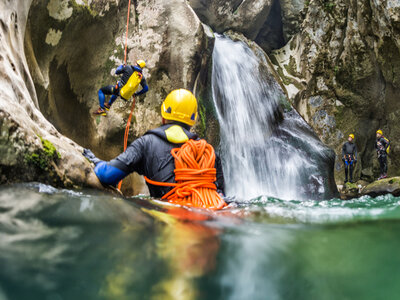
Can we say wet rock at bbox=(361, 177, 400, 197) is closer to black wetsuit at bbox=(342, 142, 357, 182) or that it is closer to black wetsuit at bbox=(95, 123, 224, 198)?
black wetsuit at bbox=(342, 142, 357, 182)

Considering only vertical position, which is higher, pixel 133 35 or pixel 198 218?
pixel 133 35

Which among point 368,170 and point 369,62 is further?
point 368,170

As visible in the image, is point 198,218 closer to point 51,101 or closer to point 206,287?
point 206,287

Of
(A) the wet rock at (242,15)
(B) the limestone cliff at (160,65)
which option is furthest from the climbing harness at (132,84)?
(A) the wet rock at (242,15)

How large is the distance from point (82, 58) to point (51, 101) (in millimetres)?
1453

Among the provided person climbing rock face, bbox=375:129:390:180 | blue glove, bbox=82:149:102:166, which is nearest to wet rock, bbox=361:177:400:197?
person climbing rock face, bbox=375:129:390:180

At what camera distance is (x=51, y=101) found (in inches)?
252

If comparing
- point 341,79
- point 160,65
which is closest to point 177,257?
point 160,65

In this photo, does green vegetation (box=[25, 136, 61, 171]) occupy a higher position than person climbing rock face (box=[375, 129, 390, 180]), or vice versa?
green vegetation (box=[25, 136, 61, 171])

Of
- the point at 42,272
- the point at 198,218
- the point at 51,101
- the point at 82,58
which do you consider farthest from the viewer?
the point at 82,58

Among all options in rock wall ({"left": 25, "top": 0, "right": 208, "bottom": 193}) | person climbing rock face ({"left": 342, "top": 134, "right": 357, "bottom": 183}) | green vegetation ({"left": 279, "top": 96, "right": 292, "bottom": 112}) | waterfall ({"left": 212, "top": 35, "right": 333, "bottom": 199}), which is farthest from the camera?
person climbing rock face ({"left": 342, "top": 134, "right": 357, "bottom": 183})

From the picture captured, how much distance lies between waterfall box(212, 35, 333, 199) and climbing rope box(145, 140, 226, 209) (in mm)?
5297

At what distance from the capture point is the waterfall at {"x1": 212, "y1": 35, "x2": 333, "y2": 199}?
8805 millimetres

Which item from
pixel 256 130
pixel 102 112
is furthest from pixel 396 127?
pixel 102 112
